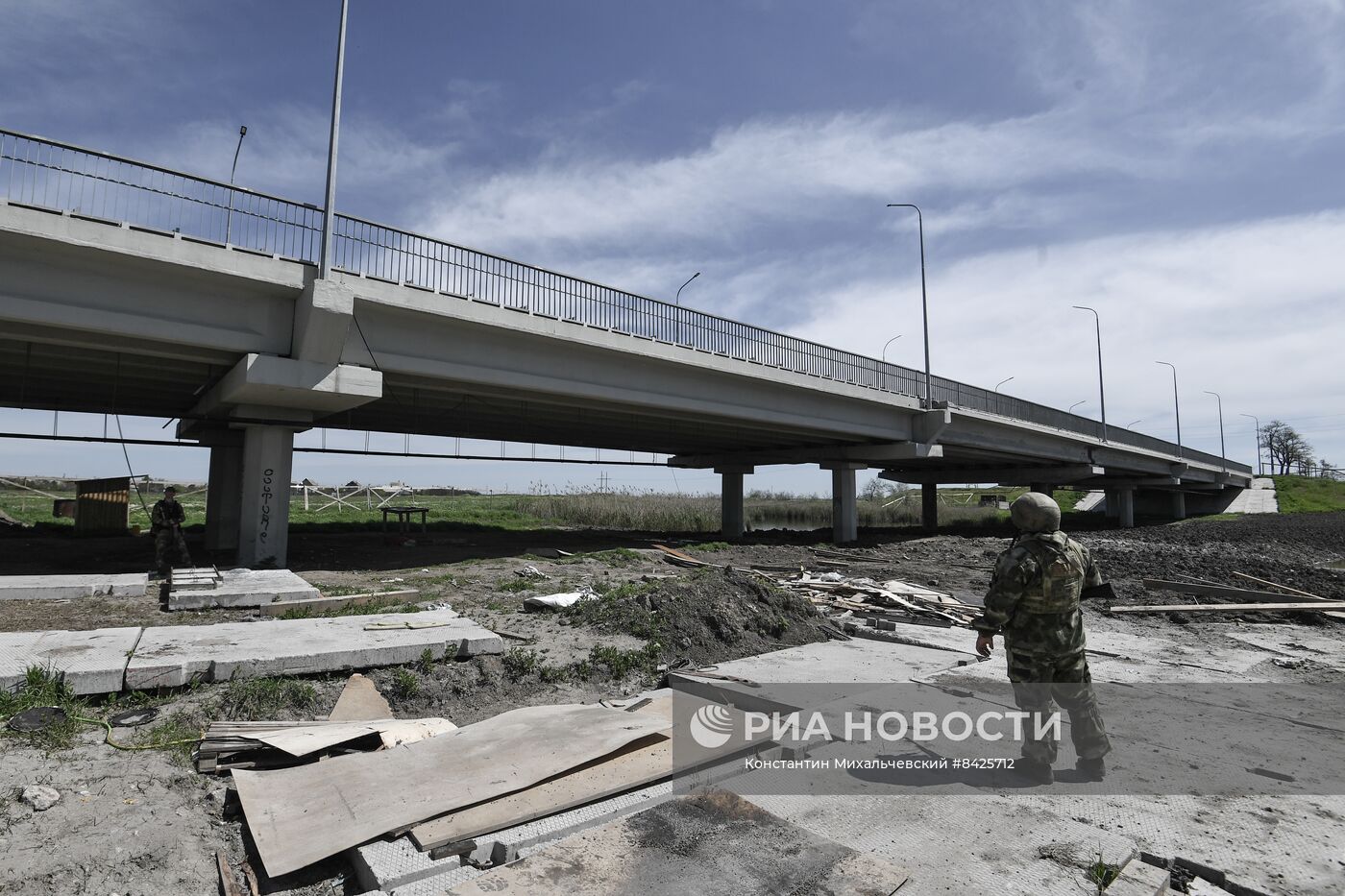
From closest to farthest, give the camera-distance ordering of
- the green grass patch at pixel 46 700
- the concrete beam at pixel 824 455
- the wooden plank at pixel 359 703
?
the green grass patch at pixel 46 700
the wooden plank at pixel 359 703
the concrete beam at pixel 824 455

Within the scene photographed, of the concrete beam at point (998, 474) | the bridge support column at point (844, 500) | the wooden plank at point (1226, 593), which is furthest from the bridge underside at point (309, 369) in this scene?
the concrete beam at point (998, 474)

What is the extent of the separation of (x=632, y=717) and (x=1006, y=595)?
2.65 meters

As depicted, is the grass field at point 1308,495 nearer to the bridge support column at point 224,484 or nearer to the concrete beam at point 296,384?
the concrete beam at point 296,384

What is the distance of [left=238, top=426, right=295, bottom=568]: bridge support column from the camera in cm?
1455

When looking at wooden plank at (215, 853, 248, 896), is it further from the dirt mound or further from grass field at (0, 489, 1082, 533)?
grass field at (0, 489, 1082, 533)

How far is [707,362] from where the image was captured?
765 inches

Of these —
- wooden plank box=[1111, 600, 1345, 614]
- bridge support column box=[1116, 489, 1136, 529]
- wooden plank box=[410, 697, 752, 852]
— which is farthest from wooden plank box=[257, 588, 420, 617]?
bridge support column box=[1116, 489, 1136, 529]

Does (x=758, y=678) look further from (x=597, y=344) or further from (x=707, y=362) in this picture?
(x=707, y=362)

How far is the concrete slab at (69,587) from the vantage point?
9.54 meters

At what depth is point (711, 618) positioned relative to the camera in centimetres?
842

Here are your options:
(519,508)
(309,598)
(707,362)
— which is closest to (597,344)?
(707,362)

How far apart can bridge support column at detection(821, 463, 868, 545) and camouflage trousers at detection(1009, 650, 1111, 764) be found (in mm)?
25441

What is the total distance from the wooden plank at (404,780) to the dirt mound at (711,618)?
3.11 metres

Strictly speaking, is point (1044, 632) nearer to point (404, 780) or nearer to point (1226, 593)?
point (404, 780)
